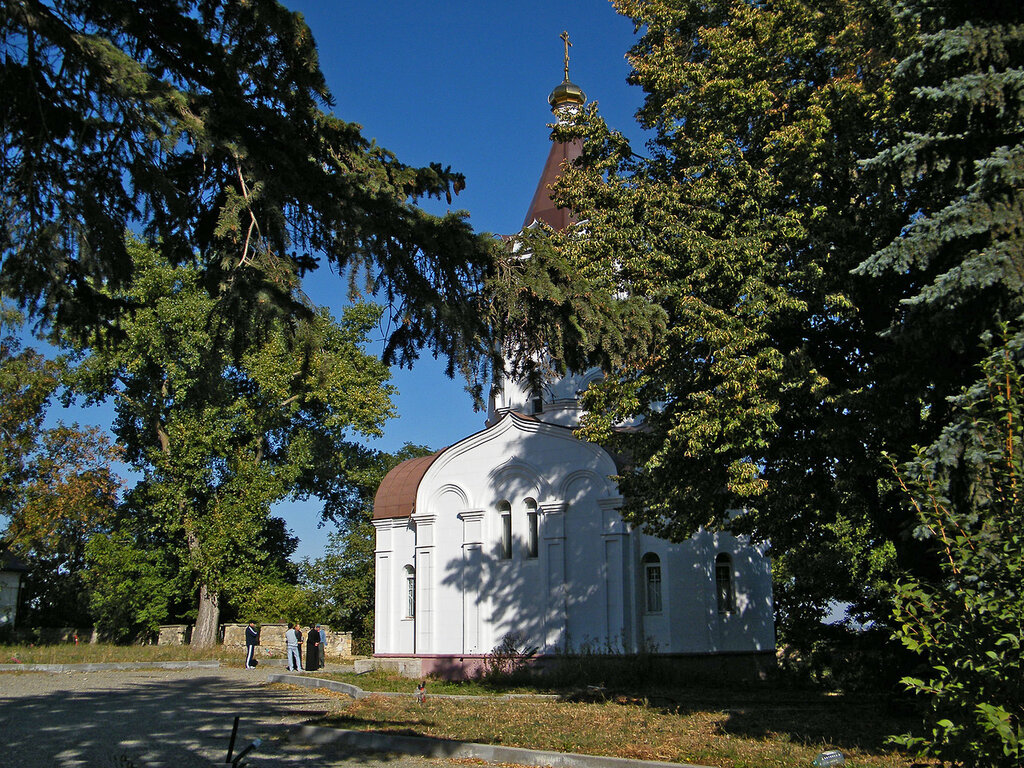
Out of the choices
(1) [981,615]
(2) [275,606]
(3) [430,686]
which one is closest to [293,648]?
(3) [430,686]

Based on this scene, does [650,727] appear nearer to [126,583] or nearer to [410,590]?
[410,590]

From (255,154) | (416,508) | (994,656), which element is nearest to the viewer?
(994,656)

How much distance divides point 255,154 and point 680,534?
1102cm

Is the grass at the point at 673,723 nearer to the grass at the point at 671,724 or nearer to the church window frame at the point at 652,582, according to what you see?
the grass at the point at 671,724

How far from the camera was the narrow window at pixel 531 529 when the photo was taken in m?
24.7

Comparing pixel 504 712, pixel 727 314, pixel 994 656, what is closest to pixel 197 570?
pixel 504 712

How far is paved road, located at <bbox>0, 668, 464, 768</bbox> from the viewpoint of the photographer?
9.92 m

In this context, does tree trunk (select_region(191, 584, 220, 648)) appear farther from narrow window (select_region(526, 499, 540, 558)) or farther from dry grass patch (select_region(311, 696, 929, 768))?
dry grass patch (select_region(311, 696, 929, 768))

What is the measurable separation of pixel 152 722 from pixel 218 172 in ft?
30.2

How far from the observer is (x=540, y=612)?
78.0 ft

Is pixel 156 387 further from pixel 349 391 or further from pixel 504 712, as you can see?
pixel 504 712

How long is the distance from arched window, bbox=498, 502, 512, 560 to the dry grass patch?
8370 mm

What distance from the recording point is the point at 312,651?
85.3 ft

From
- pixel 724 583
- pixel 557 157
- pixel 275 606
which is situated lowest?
pixel 275 606
